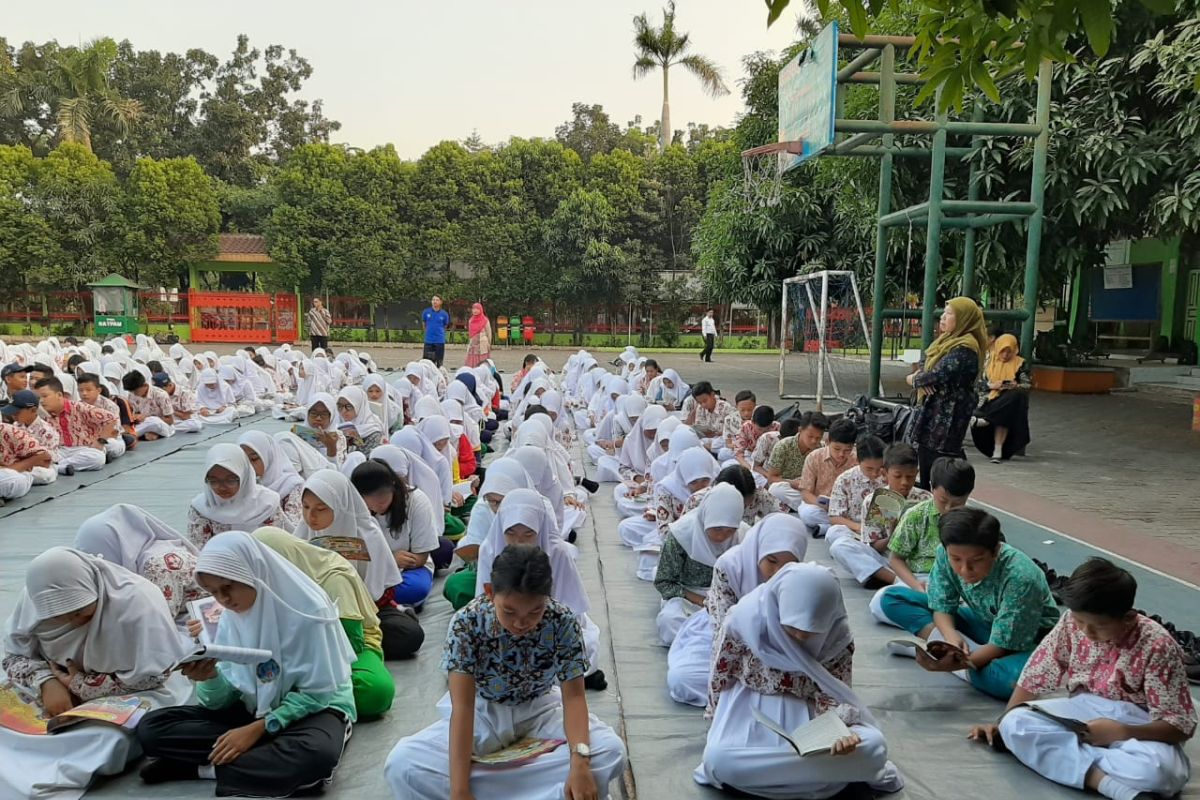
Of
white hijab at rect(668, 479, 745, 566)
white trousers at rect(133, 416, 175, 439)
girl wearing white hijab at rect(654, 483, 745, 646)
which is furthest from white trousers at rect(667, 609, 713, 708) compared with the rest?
white trousers at rect(133, 416, 175, 439)

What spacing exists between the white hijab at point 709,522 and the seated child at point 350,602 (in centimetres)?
135

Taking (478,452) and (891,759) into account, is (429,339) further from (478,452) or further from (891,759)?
(891,759)

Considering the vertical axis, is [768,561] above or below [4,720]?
above

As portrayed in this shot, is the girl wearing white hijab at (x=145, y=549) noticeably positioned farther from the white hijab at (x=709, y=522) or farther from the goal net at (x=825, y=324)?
the goal net at (x=825, y=324)

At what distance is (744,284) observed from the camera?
52.7 ft

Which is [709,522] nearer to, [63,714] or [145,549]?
[145,549]

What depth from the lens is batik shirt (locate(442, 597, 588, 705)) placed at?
241 cm

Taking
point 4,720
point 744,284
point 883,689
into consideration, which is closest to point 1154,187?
point 744,284

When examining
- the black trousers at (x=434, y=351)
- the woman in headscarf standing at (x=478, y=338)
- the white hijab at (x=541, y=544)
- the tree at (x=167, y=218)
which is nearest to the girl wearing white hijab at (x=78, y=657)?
the white hijab at (x=541, y=544)

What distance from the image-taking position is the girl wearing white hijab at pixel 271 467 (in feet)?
14.5

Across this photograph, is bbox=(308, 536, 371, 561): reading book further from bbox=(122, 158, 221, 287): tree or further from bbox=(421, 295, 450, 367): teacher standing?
bbox=(122, 158, 221, 287): tree

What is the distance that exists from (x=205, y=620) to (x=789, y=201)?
13.6 m

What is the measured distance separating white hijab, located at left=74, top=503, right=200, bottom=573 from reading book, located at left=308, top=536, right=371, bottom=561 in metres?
0.55

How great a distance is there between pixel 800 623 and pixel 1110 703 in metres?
1.01
